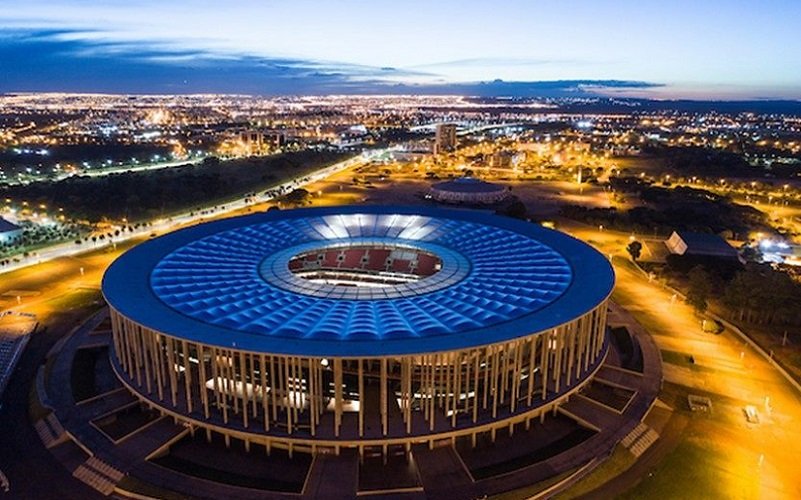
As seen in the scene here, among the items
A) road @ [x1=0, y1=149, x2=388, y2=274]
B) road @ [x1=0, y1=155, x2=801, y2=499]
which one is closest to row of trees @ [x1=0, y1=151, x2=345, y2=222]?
road @ [x1=0, y1=149, x2=388, y2=274]

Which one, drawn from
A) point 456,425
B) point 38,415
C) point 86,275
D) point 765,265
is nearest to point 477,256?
point 456,425

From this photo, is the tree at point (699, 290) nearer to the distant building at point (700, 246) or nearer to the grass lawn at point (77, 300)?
the distant building at point (700, 246)

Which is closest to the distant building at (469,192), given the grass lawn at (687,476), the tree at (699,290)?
the tree at (699,290)

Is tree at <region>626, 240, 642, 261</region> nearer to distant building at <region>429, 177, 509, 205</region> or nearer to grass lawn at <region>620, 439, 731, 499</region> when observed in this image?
grass lawn at <region>620, 439, 731, 499</region>

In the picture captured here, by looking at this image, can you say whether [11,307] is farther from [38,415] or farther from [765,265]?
[765,265]

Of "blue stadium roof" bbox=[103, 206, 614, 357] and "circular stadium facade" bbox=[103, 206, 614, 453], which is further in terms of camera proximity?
"blue stadium roof" bbox=[103, 206, 614, 357]
